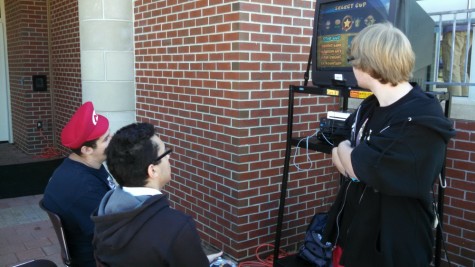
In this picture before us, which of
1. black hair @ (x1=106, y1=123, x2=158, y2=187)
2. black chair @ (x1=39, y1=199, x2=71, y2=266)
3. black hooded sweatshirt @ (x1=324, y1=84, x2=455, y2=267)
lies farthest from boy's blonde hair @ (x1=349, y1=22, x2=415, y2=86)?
black chair @ (x1=39, y1=199, x2=71, y2=266)

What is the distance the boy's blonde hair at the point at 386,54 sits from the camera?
1933 millimetres

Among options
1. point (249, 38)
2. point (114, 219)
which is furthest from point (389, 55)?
point (249, 38)

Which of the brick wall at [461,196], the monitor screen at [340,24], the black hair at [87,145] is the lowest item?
the brick wall at [461,196]

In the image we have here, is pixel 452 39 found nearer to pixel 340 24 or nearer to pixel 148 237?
pixel 340 24

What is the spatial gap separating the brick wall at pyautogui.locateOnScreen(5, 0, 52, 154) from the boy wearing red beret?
5.93 metres

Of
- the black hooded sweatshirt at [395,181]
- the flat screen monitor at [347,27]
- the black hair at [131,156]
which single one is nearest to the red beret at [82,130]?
the black hair at [131,156]

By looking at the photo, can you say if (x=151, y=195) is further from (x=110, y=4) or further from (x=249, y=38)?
(x=110, y=4)

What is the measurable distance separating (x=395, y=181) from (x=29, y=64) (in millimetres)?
7536

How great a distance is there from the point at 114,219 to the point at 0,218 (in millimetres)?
4040

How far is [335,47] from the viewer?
2.75 metres

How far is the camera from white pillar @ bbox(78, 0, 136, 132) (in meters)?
4.65

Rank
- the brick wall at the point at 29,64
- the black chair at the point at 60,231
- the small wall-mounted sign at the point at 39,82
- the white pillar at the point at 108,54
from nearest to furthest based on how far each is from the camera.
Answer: the black chair at the point at 60,231 → the white pillar at the point at 108,54 → the brick wall at the point at 29,64 → the small wall-mounted sign at the point at 39,82

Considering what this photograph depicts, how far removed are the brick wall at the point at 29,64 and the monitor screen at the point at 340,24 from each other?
6439 millimetres

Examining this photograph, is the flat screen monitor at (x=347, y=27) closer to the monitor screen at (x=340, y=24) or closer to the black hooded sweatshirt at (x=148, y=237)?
the monitor screen at (x=340, y=24)
